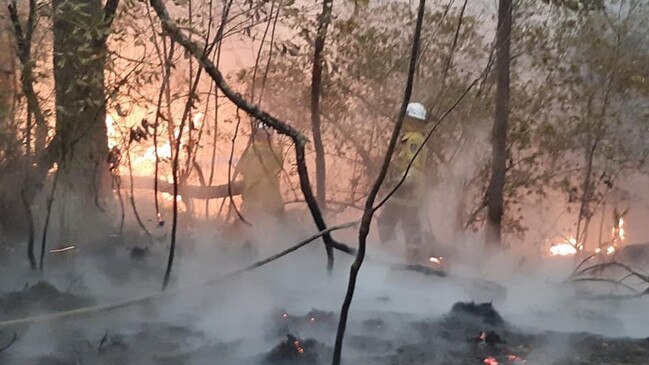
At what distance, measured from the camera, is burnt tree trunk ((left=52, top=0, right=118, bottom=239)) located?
761cm

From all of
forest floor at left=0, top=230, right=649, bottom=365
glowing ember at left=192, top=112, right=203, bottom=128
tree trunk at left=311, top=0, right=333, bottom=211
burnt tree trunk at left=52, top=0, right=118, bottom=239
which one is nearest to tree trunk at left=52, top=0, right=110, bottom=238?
burnt tree trunk at left=52, top=0, right=118, bottom=239

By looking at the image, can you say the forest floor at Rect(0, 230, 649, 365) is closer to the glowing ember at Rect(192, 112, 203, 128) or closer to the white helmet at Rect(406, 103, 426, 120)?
the white helmet at Rect(406, 103, 426, 120)

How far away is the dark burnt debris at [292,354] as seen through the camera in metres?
5.68

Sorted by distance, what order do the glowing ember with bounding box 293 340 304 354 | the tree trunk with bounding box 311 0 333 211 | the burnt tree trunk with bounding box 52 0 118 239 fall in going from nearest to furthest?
the glowing ember with bounding box 293 340 304 354
the burnt tree trunk with bounding box 52 0 118 239
the tree trunk with bounding box 311 0 333 211

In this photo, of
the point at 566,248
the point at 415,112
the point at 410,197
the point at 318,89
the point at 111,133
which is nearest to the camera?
the point at 415,112

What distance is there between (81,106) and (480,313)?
4.22 m

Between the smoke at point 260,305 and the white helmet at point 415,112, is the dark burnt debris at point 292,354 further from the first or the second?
the white helmet at point 415,112

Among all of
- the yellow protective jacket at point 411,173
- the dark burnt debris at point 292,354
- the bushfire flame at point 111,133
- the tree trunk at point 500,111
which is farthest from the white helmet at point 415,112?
the dark burnt debris at point 292,354

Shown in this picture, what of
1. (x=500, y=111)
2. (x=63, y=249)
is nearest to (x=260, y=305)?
(x=63, y=249)

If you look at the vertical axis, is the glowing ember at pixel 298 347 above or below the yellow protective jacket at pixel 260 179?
below

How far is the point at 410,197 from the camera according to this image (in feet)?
32.4

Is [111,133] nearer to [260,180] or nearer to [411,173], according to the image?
[260,180]

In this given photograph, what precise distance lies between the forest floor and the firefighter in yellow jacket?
220 cm

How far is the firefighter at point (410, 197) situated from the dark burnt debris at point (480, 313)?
264 cm
